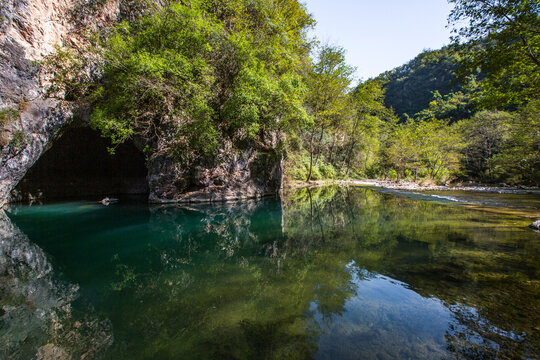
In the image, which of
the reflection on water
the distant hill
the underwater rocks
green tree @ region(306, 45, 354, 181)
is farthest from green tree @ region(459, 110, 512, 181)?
the distant hill

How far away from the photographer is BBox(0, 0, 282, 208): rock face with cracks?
960cm

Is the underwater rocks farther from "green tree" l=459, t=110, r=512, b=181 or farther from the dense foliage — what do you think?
"green tree" l=459, t=110, r=512, b=181

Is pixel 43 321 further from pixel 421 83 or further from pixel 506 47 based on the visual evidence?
pixel 421 83

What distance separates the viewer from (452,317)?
9.50 feet

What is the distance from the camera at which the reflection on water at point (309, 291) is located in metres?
2.50

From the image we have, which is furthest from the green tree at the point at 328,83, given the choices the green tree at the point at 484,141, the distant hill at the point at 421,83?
the distant hill at the point at 421,83

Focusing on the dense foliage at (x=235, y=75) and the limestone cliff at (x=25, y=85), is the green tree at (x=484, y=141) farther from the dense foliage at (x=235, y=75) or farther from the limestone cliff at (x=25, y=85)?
the limestone cliff at (x=25, y=85)

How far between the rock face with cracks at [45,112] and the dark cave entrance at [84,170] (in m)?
6.48

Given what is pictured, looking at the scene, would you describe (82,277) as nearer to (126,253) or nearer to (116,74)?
(126,253)

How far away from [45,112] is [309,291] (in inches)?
558

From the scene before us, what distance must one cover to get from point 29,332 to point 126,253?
3058mm

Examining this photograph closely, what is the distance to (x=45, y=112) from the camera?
10836mm

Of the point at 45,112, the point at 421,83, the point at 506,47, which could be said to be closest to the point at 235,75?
the point at 45,112

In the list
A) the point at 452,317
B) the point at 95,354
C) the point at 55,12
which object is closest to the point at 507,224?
the point at 452,317
